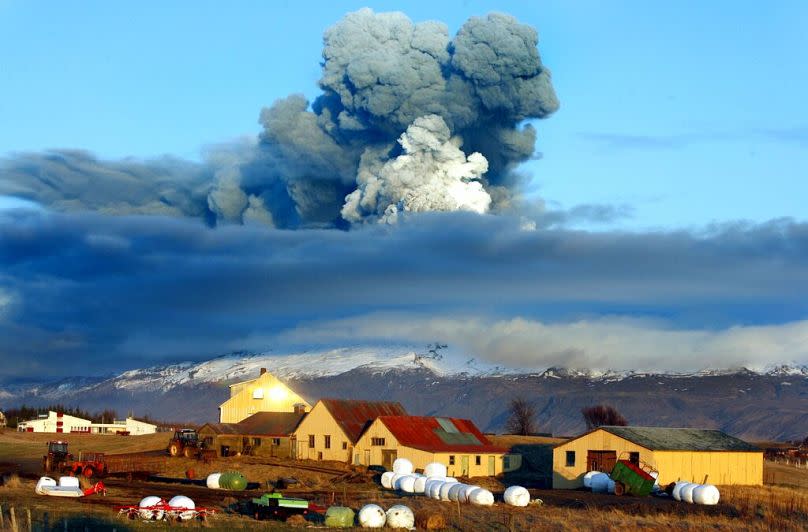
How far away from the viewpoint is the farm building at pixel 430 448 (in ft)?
233

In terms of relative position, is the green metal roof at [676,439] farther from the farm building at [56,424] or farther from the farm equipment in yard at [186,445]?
the farm building at [56,424]

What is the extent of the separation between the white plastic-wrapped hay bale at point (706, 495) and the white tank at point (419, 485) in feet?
39.1

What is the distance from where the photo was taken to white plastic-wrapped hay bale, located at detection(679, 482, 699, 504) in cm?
5500

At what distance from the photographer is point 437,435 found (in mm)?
74250

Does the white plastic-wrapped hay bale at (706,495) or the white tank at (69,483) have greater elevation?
the white tank at (69,483)

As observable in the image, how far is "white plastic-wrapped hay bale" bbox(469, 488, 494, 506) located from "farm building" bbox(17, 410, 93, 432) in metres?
75.4

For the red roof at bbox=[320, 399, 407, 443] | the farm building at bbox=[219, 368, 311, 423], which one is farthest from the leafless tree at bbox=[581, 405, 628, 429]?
the red roof at bbox=[320, 399, 407, 443]

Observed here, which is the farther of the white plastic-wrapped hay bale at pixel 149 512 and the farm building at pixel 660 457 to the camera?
the farm building at pixel 660 457

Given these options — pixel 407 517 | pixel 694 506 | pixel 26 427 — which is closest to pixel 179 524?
pixel 407 517

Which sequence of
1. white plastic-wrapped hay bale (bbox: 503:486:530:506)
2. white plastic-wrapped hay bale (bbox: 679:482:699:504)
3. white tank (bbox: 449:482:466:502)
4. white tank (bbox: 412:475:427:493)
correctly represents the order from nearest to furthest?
white plastic-wrapped hay bale (bbox: 503:486:530:506) → white tank (bbox: 449:482:466:502) → white plastic-wrapped hay bale (bbox: 679:482:699:504) → white tank (bbox: 412:475:427:493)

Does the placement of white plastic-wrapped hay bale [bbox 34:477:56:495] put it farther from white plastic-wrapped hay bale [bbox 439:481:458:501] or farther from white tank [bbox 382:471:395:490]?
white tank [bbox 382:471:395:490]

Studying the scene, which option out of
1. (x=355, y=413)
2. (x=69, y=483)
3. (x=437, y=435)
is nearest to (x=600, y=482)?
(x=437, y=435)

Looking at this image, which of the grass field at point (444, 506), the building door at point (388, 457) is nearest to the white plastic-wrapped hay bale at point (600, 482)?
the grass field at point (444, 506)

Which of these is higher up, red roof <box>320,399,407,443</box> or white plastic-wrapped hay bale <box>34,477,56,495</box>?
red roof <box>320,399,407,443</box>
